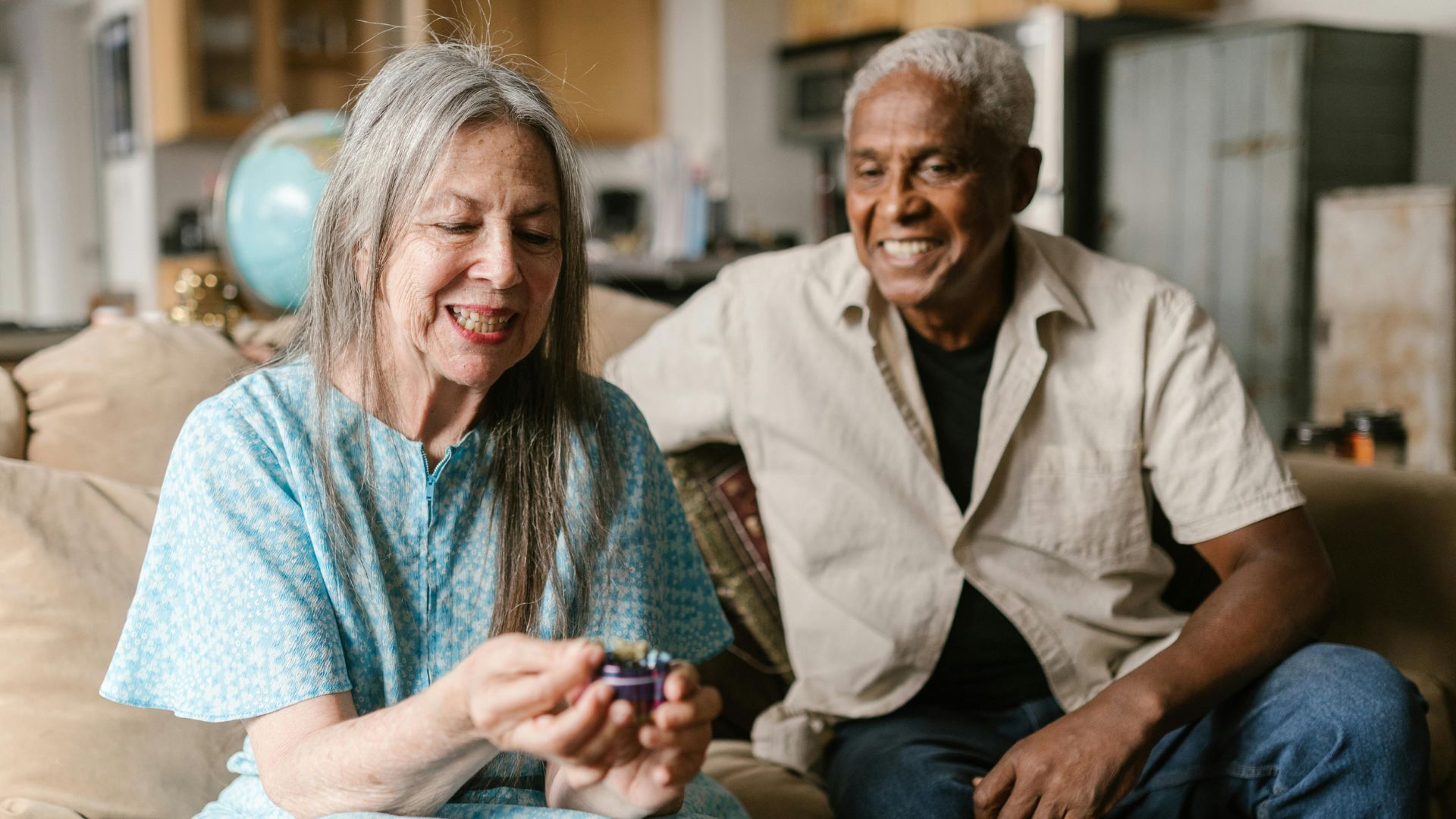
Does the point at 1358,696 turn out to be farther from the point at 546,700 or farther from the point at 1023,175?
the point at 546,700

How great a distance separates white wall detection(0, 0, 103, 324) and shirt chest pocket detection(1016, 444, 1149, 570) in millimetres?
6699

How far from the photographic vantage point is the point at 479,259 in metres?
1.06

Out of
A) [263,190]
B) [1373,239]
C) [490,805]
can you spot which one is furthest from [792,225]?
[490,805]

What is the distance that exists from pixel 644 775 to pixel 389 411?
38cm

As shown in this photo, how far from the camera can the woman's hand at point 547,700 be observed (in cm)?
81

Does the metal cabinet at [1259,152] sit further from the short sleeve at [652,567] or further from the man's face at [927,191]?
the short sleeve at [652,567]

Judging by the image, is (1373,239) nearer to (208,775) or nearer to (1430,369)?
(1430,369)

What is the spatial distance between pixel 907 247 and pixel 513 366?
0.59m

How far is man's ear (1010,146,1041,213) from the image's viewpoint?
5.42 feet

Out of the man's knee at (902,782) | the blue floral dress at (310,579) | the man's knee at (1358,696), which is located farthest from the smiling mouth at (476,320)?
the man's knee at (1358,696)

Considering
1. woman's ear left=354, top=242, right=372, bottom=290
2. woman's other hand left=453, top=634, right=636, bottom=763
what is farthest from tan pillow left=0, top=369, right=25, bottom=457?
woman's other hand left=453, top=634, right=636, bottom=763

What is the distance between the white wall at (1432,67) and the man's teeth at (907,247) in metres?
3.08

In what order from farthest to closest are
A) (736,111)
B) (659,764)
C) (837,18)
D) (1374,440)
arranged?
(736,111), (837,18), (1374,440), (659,764)

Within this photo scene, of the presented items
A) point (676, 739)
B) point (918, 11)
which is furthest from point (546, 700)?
point (918, 11)
